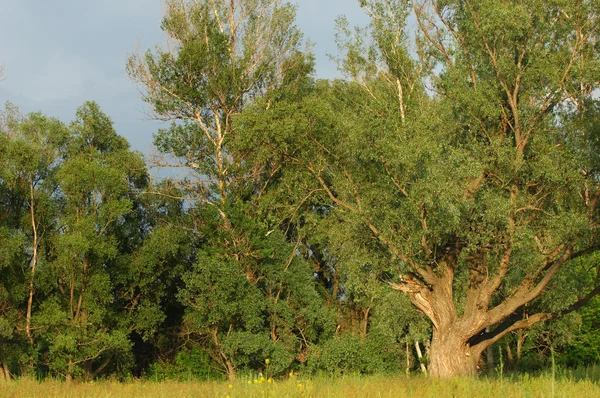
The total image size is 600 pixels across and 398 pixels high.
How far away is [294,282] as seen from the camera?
1267 inches

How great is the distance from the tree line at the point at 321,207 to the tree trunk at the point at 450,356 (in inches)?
2.6

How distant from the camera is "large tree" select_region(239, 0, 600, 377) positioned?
Result: 1791 cm

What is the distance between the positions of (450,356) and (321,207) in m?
15.1

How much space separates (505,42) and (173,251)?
772 inches

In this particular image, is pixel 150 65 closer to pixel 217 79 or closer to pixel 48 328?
pixel 217 79

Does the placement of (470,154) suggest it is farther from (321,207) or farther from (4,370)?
(4,370)

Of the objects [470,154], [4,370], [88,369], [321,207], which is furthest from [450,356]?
[4,370]

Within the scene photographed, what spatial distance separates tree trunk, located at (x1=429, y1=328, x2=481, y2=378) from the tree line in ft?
0.21

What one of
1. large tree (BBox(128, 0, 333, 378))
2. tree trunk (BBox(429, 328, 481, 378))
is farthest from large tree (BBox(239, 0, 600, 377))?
large tree (BBox(128, 0, 333, 378))

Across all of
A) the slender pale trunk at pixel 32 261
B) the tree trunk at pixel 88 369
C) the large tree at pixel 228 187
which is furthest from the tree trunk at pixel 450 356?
the slender pale trunk at pixel 32 261

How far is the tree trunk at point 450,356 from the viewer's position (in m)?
19.6

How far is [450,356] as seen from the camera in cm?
1972

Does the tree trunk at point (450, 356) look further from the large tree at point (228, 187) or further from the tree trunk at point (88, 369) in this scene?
the tree trunk at point (88, 369)

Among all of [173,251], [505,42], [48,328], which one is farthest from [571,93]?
[48,328]
